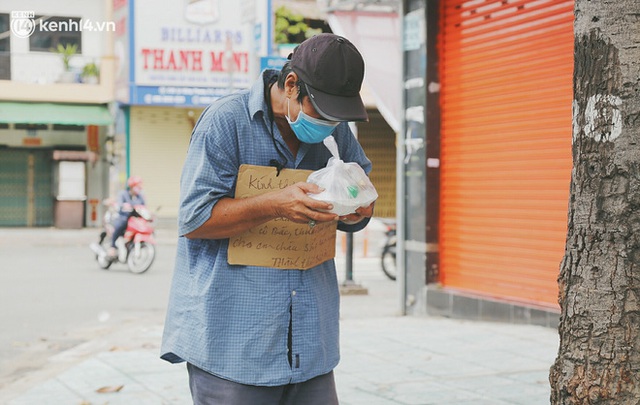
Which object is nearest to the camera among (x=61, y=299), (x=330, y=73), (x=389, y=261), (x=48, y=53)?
(x=330, y=73)

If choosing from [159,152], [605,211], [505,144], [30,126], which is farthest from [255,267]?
[30,126]

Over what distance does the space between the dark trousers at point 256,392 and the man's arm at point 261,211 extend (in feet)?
1.35

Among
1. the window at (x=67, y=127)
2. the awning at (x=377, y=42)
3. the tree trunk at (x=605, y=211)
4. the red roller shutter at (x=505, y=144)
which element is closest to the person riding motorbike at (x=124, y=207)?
the awning at (x=377, y=42)

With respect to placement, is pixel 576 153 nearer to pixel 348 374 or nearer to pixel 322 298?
pixel 322 298

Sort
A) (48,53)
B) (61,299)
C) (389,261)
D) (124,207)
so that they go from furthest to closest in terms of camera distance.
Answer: (48,53), (124,207), (389,261), (61,299)

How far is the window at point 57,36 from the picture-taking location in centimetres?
2489

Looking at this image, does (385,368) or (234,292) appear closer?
(234,292)

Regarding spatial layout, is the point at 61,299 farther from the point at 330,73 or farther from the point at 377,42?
the point at 330,73

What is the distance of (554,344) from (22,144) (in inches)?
816

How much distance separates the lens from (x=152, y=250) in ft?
45.9

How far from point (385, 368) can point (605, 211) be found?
13.2 ft

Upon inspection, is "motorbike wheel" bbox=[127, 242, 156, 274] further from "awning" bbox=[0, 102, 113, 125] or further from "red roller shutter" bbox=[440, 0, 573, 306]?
"awning" bbox=[0, 102, 113, 125]

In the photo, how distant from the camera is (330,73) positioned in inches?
96.0

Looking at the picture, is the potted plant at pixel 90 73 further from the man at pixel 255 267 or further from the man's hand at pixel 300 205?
the man's hand at pixel 300 205
